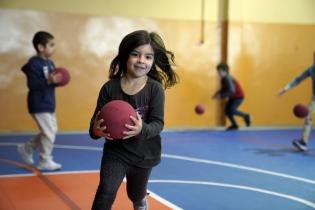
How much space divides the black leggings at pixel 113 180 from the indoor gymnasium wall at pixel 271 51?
25.7 feet

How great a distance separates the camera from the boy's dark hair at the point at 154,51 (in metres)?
3.00

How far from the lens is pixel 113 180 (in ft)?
9.52

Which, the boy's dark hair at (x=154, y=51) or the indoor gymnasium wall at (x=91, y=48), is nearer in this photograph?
the boy's dark hair at (x=154, y=51)

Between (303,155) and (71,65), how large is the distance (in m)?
4.89

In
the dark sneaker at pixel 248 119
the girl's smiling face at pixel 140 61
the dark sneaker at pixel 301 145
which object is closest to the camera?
the girl's smiling face at pixel 140 61

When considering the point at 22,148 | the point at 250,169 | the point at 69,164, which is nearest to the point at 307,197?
the point at 250,169

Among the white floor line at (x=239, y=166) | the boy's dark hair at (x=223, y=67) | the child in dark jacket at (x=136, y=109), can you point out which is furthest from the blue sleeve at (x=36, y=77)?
the boy's dark hair at (x=223, y=67)

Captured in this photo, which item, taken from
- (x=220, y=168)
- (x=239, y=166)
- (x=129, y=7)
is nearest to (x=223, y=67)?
(x=129, y=7)

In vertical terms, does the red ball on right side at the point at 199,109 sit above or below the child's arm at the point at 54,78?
below

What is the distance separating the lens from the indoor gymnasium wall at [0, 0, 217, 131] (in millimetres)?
9102

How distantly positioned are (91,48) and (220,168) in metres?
4.73

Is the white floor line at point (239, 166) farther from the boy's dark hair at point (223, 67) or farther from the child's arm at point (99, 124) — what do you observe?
the boy's dark hair at point (223, 67)

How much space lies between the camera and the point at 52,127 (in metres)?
5.77

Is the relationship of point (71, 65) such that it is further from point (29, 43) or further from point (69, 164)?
point (69, 164)
